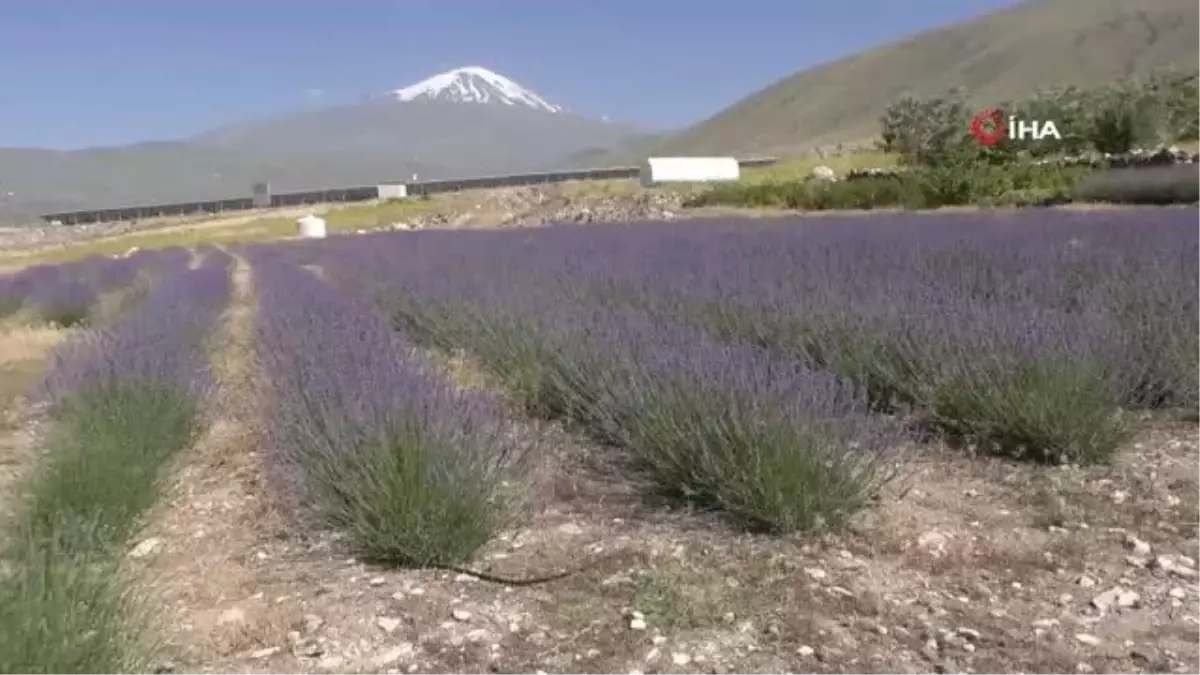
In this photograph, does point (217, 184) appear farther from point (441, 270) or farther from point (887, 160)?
point (441, 270)

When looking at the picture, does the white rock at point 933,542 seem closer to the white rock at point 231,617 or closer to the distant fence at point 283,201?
the white rock at point 231,617

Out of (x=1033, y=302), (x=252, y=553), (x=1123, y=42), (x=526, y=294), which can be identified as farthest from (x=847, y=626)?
(x=1123, y=42)

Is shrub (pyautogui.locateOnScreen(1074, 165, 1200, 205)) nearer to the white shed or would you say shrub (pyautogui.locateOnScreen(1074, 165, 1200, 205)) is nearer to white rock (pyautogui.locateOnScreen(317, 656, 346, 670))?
white rock (pyautogui.locateOnScreen(317, 656, 346, 670))

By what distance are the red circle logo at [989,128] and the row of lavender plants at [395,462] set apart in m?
34.9

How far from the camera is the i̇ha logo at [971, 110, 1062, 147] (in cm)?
3794

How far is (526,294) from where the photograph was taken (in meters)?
8.70

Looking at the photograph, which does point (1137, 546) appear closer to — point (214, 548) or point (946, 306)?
point (946, 306)

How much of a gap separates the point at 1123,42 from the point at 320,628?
15079 centimetres

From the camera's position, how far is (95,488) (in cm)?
427

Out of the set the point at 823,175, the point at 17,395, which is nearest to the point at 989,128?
the point at 823,175

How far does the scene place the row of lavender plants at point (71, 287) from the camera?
14.7 meters

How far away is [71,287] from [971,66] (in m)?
148

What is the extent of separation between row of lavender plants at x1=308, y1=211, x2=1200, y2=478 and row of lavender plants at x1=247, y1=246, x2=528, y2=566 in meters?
1.77

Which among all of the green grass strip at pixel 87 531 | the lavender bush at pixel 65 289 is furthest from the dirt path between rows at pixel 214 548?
the lavender bush at pixel 65 289
